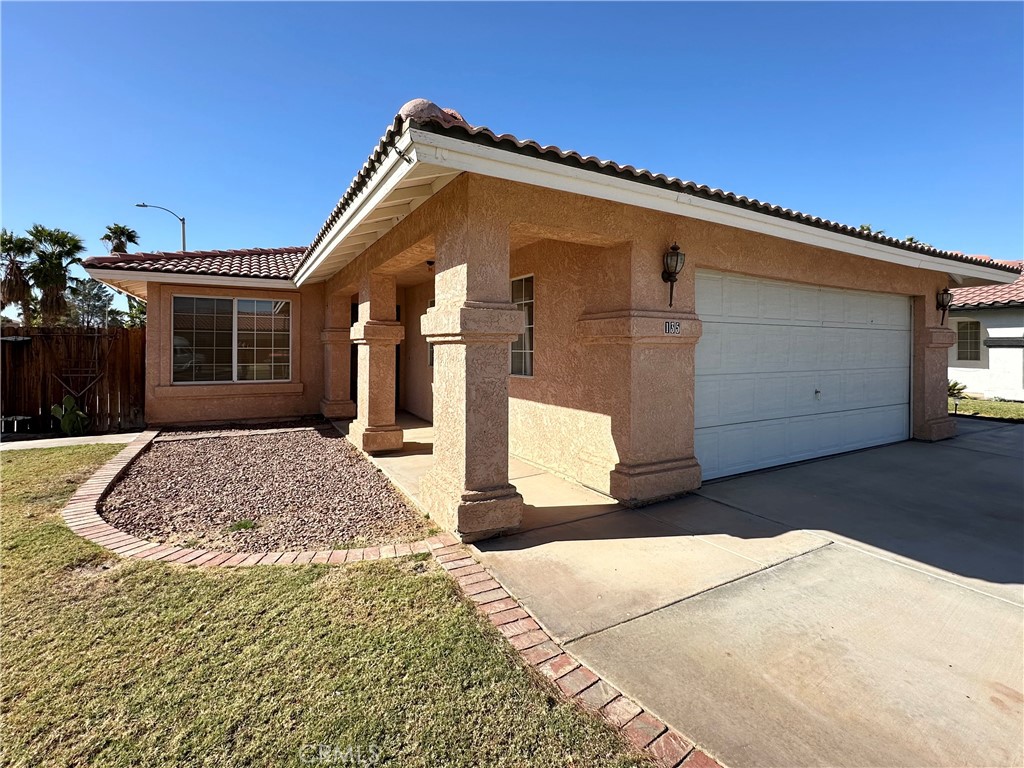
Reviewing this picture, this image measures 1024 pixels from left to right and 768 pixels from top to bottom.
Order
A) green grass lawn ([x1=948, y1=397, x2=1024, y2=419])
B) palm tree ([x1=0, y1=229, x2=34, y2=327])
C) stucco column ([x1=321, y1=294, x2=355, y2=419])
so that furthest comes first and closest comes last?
palm tree ([x1=0, y1=229, x2=34, y2=327]), green grass lawn ([x1=948, y1=397, x2=1024, y2=419]), stucco column ([x1=321, y1=294, x2=355, y2=419])

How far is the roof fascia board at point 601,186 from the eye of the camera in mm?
3918

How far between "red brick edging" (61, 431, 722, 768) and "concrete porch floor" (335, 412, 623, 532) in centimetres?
111

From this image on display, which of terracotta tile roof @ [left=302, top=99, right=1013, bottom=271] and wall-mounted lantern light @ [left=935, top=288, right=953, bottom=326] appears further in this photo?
wall-mounted lantern light @ [left=935, top=288, right=953, bottom=326]

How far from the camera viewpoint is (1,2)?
200 inches

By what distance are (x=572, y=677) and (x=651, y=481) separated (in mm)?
3312

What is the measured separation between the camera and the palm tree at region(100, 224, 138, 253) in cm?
2795

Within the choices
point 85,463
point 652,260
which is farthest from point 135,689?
point 85,463

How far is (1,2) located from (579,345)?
740cm

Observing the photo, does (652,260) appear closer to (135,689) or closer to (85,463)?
(135,689)

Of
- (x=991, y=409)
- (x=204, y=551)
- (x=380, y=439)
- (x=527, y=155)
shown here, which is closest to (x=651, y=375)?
(x=527, y=155)

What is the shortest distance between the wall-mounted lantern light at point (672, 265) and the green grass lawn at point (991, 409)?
13558 mm

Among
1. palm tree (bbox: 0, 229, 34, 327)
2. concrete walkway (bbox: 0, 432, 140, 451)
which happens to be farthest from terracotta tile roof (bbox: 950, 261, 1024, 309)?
palm tree (bbox: 0, 229, 34, 327)

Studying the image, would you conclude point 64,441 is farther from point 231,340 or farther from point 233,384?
point 231,340

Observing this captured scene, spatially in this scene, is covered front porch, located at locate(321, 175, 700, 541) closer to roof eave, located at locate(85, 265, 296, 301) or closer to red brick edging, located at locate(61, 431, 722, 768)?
red brick edging, located at locate(61, 431, 722, 768)
